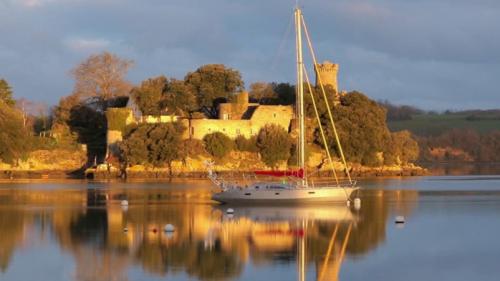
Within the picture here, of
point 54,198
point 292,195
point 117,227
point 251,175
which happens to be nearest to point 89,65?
point 251,175

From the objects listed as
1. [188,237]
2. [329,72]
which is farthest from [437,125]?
[188,237]

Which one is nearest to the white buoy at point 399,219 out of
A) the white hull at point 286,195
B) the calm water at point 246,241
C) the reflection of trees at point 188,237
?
the calm water at point 246,241

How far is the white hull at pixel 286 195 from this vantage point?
3666 centimetres

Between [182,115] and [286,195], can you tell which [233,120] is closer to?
[182,115]

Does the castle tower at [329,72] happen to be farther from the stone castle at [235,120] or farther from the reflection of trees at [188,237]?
the reflection of trees at [188,237]

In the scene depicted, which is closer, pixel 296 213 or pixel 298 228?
pixel 298 228

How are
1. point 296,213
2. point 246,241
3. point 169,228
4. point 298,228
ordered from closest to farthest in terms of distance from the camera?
1. point 246,241
2. point 169,228
3. point 298,228
4. point 296,213

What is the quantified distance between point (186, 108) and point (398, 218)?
45241 mm

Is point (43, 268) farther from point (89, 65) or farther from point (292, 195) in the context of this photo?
point (89, 65)

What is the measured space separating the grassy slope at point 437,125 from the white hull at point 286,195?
82.6m

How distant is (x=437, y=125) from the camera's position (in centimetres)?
12531

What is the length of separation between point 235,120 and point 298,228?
43915 mm

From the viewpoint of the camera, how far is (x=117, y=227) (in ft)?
93.0

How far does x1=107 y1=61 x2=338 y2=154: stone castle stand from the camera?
7050 centimetres
